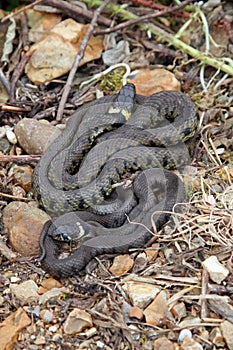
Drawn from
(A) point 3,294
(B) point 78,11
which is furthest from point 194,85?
(A) point 3,294

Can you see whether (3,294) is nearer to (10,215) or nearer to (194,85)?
(10,215)

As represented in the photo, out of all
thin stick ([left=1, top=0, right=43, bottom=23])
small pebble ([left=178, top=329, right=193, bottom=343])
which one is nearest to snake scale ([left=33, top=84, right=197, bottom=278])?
small pebble ([left=178, top=329, right=193, bottom=343])

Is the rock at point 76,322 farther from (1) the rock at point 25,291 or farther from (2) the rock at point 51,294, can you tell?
(1) the rock at point 25,291

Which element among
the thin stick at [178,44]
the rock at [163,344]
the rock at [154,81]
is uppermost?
the thin stick at [178,44]

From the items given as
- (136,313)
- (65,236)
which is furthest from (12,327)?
(65,236)

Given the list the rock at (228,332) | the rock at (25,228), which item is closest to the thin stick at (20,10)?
the rock at (25,228)

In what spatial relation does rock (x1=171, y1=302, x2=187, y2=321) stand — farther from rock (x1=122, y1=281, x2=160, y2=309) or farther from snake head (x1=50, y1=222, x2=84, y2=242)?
snake head (x1=50, y1=222, x2=84, y2=242)
